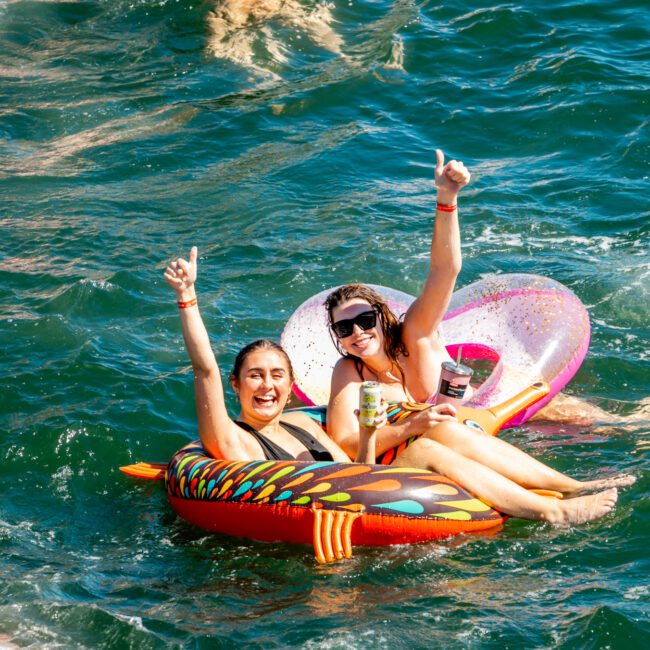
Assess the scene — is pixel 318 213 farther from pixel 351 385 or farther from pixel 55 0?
pixel 55 0

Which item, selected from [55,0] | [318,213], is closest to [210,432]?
[318,213]

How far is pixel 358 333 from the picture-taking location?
20.9 ft

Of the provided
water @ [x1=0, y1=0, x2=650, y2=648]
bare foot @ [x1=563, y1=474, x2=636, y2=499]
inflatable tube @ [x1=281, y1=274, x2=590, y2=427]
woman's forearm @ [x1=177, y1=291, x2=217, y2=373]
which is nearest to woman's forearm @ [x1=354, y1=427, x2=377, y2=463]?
water @ [x1=0, y1=0, x2=650, y2=648]

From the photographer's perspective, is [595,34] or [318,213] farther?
[595,34]

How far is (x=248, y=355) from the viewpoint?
6.06 metres

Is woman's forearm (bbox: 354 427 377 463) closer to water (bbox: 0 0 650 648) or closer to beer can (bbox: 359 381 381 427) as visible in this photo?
beer can (bbox: 359 381 381 427)

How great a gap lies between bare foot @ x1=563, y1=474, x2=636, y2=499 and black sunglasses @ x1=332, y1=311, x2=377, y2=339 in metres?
1.52

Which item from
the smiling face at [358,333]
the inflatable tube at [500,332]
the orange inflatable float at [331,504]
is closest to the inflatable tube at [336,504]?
the orange inflatable float at [331,504]

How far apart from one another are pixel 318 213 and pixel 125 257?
213 cm

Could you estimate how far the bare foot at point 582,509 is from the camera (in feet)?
18.9

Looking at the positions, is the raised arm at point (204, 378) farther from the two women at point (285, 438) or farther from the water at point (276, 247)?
the water at point (276, 247)

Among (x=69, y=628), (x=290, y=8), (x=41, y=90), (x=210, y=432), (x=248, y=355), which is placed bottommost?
(x=69, y=628)

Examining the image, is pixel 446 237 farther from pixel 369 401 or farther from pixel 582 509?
pixel 582 509

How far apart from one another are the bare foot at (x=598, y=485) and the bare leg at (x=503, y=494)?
206 mm
